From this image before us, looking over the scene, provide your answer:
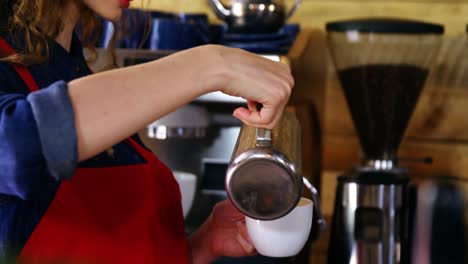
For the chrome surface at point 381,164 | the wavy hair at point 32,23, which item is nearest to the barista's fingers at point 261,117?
the wavy hair at point 32,23

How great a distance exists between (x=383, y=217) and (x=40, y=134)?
0.94 meters

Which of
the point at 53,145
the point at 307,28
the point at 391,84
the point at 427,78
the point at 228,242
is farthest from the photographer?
the point at 307,28

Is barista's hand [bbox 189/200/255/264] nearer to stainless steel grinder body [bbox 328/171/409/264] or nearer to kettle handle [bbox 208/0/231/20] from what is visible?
stainless steel grinder body [bbox 328/171/409/264]

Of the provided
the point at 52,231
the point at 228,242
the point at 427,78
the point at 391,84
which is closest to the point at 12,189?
the point at 52,231

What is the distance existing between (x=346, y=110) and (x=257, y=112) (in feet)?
4.25

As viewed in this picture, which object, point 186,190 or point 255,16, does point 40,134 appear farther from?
point 255,16

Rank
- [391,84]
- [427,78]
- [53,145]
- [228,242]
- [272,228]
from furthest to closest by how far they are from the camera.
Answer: [427,78]
[391,84]
[228,242]
[272,228]
[53,145]

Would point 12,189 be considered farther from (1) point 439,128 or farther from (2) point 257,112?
(1) point 439,128

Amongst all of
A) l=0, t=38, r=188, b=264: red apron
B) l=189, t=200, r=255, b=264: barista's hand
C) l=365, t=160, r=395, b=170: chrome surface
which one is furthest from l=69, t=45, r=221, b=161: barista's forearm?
l=365, t=160, r=395, b=170: chrome surface

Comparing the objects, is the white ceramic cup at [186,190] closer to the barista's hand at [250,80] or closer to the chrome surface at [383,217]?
the chrome surface at [383,217]

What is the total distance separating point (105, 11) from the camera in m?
0.85

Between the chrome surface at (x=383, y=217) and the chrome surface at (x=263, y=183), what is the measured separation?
30.8 inches

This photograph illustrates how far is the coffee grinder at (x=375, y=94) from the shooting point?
146 centimetres

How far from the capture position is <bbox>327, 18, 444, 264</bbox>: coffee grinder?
1.46 meters
